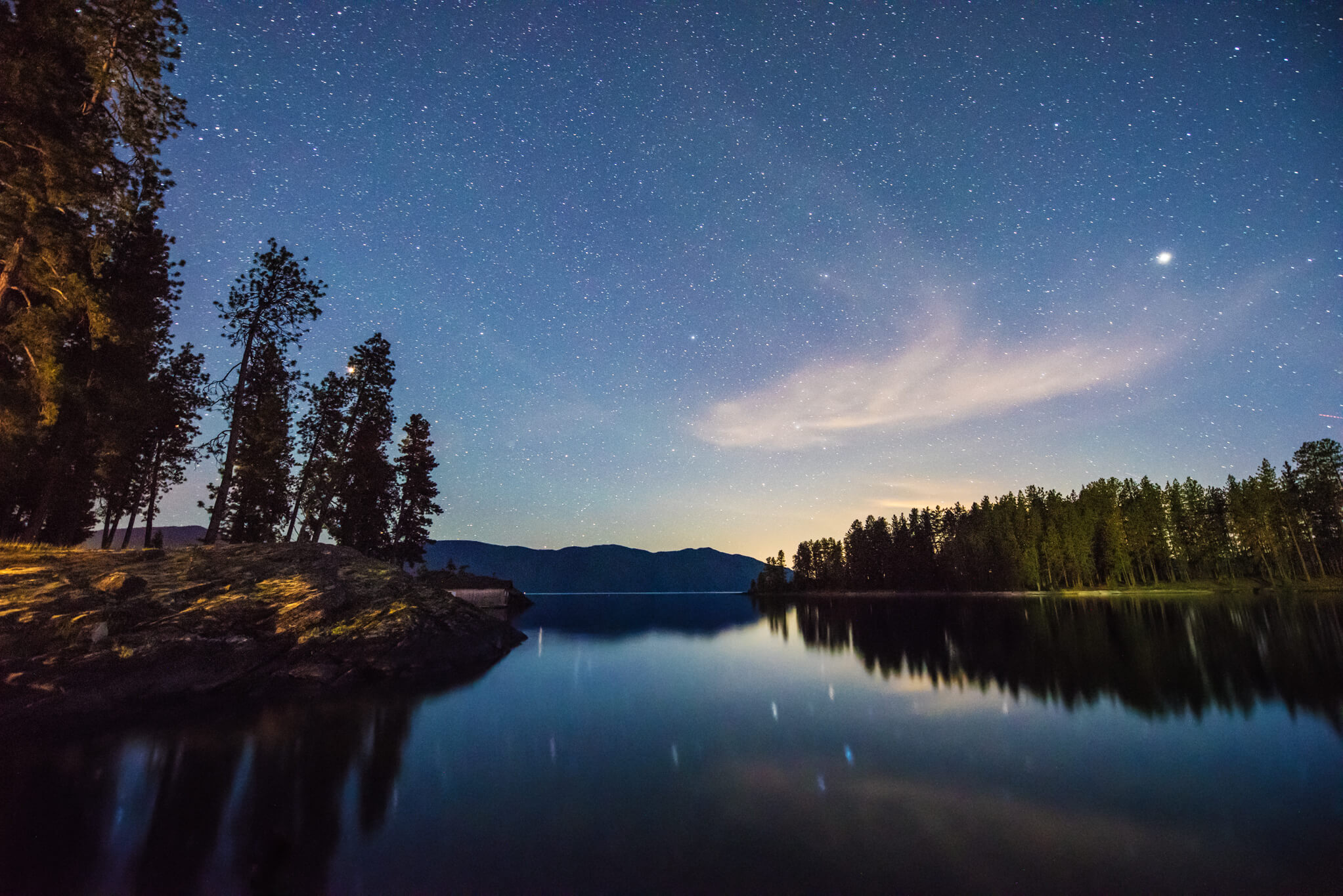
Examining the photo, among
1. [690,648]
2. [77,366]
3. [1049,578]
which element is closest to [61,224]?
[77,366]

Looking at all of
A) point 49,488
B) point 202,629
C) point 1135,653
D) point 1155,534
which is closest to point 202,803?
point 202,629

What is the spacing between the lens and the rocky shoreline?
38.7 feet

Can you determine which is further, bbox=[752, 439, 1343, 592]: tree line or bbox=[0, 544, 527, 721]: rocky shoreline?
bbox=[752, 439, 1343, 592]: tree line

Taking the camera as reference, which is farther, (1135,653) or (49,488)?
(49,488)

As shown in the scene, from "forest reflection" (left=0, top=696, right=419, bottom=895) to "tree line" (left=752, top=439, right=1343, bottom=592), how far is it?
98.7 m

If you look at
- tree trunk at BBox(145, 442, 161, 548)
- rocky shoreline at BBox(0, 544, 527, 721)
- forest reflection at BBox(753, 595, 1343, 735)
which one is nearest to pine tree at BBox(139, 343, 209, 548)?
tree trunk at BBox(145, 442, 161, 548)

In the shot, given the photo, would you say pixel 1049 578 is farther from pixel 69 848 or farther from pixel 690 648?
pixel 69 848

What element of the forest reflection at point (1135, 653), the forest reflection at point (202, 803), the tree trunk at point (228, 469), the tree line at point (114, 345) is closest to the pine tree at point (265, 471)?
the tree line at point (114, 345)

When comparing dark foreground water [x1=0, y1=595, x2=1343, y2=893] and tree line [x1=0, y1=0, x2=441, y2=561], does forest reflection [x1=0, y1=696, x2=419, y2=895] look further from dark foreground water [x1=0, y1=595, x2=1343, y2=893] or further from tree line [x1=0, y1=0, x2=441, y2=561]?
tree line [x1=0, y1=0, x2=441, y2=561]

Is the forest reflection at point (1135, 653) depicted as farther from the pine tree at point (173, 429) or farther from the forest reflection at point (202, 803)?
the pine tree at point (173, 429)

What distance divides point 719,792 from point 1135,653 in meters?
24.1

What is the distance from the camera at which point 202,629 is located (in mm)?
14211

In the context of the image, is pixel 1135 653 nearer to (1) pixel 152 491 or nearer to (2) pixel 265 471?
(2) pixel 265 471

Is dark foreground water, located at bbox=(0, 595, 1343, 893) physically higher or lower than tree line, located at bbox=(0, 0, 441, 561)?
lower
